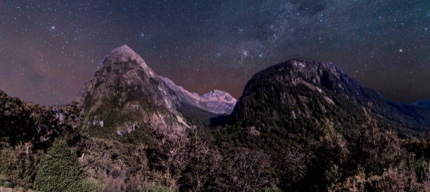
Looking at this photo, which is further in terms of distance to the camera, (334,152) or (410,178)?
(334,152)

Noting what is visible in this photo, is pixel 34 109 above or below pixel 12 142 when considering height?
above

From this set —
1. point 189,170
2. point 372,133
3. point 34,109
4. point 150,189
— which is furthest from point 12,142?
point 372,133

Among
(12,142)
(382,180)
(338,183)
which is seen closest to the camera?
(382,180)

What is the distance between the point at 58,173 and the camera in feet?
62.1

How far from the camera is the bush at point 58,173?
18.7 m

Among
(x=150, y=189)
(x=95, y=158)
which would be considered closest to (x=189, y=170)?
(x=95, y=158)

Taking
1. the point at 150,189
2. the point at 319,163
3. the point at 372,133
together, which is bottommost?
the point at 150,189

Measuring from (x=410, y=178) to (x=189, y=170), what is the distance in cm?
3367

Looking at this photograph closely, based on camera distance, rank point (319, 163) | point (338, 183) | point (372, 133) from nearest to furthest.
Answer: point (338, 183) < point (372, 133) < point (319, 163)

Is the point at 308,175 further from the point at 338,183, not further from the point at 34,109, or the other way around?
the point at 34,109

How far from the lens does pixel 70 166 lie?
19297mm

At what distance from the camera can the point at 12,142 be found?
40.5 m

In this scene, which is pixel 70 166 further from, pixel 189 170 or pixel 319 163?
pixel 189 170

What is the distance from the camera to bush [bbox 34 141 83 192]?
61.2 feet
